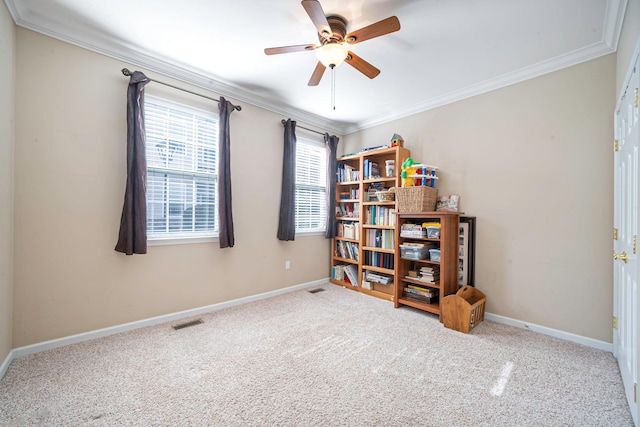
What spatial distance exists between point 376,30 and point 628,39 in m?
1.64

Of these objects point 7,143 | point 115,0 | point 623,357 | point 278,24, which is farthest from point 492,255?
point 7,143

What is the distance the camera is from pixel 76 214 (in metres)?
2.26

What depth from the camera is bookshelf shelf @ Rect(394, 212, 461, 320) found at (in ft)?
9.21

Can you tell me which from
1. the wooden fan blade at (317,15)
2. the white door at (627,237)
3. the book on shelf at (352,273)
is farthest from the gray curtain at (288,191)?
the white door at (627,237)

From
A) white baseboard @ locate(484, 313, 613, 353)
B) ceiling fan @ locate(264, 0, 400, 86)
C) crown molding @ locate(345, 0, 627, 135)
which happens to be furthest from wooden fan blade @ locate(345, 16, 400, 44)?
white baseboard @ locate(484, 313, 613, 353)

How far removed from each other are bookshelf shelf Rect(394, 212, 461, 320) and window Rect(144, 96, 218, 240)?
222 cm

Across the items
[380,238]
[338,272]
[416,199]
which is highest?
[416,199]

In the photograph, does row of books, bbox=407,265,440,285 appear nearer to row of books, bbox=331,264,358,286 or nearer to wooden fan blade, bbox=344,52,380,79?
row of books, bbox=331,264,358,286

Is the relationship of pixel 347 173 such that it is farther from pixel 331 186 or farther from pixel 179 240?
pixel 179 240

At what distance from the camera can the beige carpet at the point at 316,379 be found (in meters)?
1.49

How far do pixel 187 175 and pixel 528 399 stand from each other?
3.34 metres

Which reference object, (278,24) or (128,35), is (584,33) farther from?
(128,35)

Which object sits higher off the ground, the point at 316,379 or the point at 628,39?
the point at 628,39

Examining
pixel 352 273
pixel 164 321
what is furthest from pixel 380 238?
pixel 164 321
